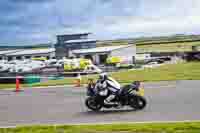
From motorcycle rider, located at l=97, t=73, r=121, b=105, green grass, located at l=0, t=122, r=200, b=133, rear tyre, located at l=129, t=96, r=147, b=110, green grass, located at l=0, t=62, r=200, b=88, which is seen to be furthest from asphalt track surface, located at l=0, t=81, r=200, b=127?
green grass, located at l=0, t=62, r=200, b=88

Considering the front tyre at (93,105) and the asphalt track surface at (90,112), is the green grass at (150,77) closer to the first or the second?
the asphalt track surface at (90,112)

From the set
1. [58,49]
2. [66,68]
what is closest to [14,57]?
[58,49]

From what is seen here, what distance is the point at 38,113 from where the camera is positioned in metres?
13.3

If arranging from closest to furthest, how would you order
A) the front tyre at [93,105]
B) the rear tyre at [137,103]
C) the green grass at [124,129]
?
the green grass at [124,129], the rear tyre at [137,103], the front tyre at [93,105]

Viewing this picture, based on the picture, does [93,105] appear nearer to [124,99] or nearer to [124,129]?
[124,99]

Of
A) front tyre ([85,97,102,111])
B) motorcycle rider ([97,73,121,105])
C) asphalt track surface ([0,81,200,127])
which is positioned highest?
motorcycle rider ([97,73,121,105])

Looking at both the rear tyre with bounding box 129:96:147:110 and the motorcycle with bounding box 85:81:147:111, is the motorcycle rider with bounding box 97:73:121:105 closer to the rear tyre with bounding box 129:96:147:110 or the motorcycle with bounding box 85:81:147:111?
the motorcycle with bounding box 85:81:147:111

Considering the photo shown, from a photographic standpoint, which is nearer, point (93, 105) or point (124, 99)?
point (124, 99)

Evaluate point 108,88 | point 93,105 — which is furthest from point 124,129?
point 93,105

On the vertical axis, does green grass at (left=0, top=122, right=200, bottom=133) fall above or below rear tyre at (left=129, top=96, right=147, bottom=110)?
below

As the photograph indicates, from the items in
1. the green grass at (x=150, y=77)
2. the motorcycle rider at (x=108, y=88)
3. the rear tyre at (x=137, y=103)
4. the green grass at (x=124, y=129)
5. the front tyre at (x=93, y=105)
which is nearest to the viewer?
the green grass at (x=124, y=129)

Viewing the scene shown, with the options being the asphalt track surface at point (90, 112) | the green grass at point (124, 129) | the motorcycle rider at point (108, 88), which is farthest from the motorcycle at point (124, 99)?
the green grass at point (124, 129)

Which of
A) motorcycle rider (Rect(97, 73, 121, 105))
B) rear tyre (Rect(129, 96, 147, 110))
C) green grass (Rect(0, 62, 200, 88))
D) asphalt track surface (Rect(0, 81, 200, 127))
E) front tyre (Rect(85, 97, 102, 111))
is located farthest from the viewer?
green grass (Rect(0, 62, 200, 88))

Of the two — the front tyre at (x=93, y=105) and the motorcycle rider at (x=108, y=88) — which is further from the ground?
the motorcycle rider at (x=108, y=88)
